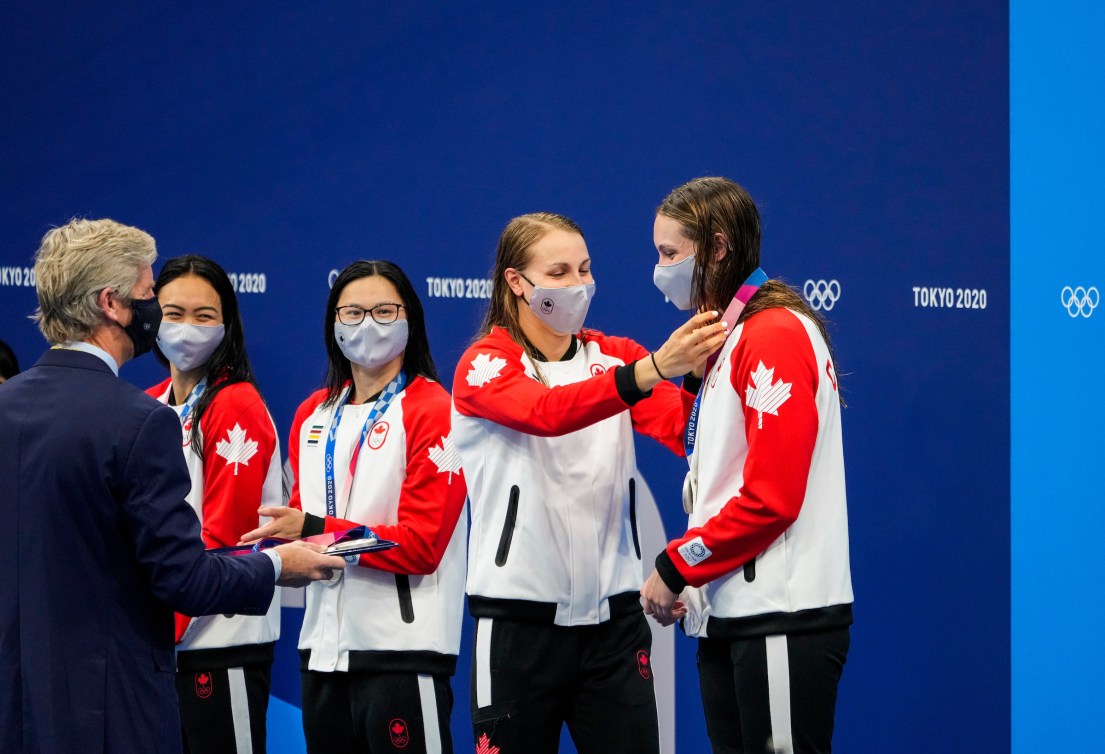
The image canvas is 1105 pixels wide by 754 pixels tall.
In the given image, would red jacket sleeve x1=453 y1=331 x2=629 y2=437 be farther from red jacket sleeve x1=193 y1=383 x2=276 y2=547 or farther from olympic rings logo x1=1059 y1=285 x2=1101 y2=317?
olympic rings logo x1=1059 y1=285 x2=1101 y2=317

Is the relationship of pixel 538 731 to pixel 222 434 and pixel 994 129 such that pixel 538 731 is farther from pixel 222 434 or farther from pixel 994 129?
pixel 994 129

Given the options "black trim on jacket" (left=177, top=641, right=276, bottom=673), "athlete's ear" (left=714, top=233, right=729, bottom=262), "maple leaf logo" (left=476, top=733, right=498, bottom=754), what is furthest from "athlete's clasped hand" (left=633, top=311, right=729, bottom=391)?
"black trim on jacket" (left=177, top=641, right=276, bottom=673)

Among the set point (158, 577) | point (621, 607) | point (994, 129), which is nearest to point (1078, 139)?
point (994, 129)

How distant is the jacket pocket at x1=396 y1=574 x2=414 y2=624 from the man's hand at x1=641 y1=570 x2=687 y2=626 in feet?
2.39

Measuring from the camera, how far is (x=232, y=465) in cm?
320

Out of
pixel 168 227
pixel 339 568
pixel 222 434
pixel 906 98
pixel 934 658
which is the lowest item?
pixel 934 658

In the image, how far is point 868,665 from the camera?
4277 mm

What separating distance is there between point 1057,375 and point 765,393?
8.31 ft

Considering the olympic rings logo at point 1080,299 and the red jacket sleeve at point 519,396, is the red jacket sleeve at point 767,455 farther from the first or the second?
the olympic rings logo at point 1080,299

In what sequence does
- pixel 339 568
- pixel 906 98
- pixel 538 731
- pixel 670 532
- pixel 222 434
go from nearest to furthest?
1. pixel 339 568
2. pixel 538 731
3. pixel 222 434
4. pixel 670 532
5. pixel 906 98

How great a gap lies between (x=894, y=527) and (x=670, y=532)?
0.86 m

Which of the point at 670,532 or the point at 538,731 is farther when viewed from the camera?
the point at 670,532

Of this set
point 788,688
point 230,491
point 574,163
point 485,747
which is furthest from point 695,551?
point 574,163

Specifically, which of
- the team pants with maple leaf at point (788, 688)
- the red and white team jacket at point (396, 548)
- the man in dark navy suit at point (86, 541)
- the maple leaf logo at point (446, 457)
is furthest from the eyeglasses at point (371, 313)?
the team pants with maple leaf at point (788, 688)
